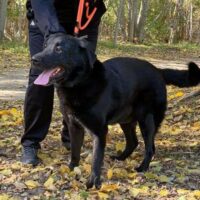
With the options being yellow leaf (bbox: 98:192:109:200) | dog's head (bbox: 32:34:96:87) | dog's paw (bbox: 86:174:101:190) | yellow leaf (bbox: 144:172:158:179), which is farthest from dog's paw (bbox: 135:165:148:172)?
dog's head (bbox: 32:34:96:87)

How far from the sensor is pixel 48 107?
5.28 m

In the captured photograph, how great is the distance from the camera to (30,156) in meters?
5.23

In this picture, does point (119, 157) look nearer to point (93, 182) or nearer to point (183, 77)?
point (93, 182)

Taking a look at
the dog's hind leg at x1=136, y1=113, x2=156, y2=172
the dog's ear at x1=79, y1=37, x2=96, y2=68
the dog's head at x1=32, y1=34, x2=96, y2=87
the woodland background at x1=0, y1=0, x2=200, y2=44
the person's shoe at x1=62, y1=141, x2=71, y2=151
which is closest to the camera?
the dog's head at x1=32, y1=34, x2=96, y2=87

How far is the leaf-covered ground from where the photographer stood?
4.49 meters

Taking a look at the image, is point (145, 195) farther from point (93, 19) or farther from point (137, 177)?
point (93, 19)

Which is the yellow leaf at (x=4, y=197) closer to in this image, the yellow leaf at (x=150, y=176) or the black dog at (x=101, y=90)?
the black dog at (x=101, y=90)

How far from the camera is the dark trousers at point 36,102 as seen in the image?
16.8 feet

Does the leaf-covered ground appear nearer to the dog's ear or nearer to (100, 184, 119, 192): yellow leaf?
(100, 184, 119, 192): yellow leaf

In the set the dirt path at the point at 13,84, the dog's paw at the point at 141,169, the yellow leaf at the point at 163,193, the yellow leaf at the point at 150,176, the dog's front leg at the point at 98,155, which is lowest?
the dirt path at the point at 13,84

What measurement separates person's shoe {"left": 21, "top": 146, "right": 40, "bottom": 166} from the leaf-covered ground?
0.24ft

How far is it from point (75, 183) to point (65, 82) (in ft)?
3.15

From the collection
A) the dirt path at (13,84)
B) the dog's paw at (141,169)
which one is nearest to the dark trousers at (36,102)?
the dog's paw at (141,169)

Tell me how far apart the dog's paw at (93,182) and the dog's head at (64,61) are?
2.90 ft
